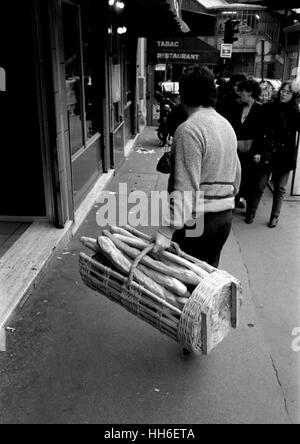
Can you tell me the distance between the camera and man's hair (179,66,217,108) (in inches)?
109

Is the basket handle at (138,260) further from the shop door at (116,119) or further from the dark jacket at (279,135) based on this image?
the shop door at (116,119)

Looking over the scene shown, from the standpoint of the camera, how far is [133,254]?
2754mm

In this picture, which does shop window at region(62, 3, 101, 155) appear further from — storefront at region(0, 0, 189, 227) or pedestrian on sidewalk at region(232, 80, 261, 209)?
pedestrian on sidewalk at region(232, 80, 261, 209)

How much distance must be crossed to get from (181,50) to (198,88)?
11.0 m

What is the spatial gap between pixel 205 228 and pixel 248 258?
235 centimetres

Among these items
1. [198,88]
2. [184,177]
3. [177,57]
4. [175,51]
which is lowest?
[184,177]

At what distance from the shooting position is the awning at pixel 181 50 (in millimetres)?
12977

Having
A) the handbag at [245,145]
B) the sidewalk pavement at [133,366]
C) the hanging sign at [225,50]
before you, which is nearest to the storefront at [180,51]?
the hanging sign at [225,50]

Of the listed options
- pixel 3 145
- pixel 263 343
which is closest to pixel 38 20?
pixel 3 145

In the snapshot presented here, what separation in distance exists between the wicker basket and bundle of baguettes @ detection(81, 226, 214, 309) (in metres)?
0.06

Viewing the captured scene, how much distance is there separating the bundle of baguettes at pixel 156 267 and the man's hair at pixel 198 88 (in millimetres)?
966

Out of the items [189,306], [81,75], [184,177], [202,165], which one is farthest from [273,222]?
[189,306]

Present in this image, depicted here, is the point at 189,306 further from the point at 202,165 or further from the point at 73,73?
the point at 73,73

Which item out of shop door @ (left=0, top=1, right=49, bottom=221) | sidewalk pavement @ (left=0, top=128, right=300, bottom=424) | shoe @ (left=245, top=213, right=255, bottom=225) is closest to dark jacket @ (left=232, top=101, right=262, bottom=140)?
shoe @ (left=245, top=213, right=255, bottom=225)
